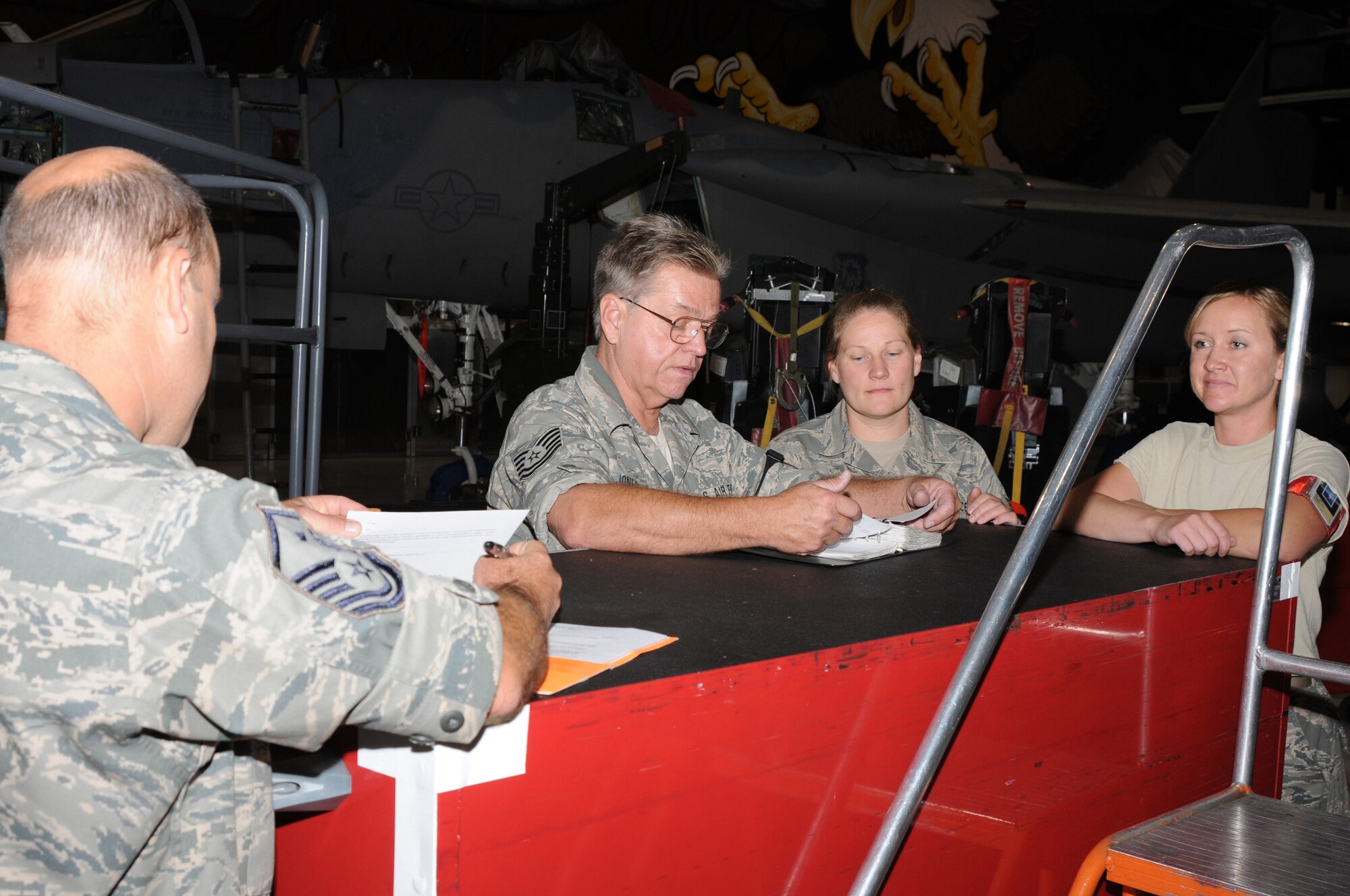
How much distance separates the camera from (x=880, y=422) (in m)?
2.51

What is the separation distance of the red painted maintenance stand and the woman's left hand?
0.44 metres

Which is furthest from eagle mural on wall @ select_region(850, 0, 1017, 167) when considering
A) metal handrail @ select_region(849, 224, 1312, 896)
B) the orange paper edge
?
the orange paper edge

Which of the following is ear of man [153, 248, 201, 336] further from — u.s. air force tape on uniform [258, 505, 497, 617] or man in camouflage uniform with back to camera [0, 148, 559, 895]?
u.s. air force tape on uniform [258, 505, 497, 617]

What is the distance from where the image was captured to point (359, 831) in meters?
0.86

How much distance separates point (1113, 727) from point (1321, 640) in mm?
2178

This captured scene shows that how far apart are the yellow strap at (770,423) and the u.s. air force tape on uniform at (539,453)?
204 centimetres

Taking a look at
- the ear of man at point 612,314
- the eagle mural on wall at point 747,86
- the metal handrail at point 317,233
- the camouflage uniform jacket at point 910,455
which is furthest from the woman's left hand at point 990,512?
the eagle mural on wall at point 747,86

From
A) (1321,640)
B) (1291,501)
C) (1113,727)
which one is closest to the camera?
(1113,727)

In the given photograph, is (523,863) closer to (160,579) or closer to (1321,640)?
(160,579)

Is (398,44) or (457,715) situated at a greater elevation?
(398,44)

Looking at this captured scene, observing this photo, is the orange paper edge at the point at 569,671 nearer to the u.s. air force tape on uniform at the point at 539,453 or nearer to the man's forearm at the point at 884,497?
the u.s. air force tape on uniform at the point at 539,453

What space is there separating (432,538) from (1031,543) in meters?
0.61

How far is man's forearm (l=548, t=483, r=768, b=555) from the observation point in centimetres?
150

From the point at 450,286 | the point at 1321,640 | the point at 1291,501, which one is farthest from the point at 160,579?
the point at 450,286
